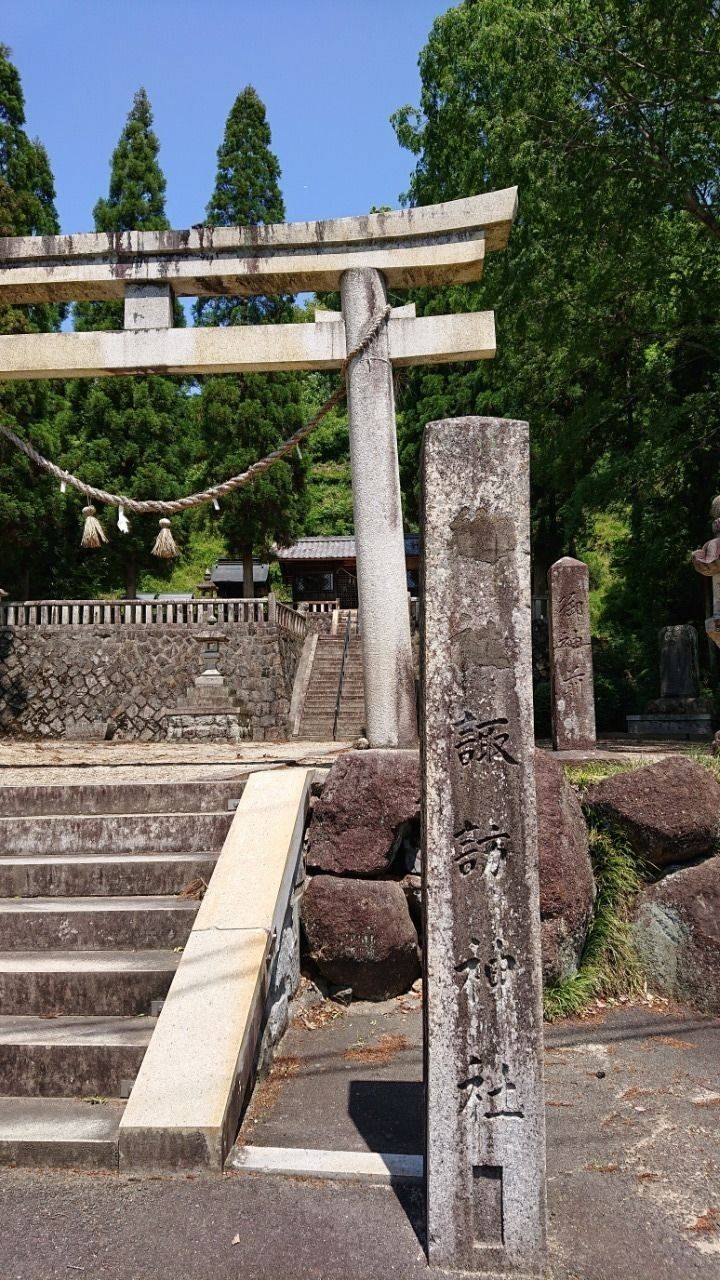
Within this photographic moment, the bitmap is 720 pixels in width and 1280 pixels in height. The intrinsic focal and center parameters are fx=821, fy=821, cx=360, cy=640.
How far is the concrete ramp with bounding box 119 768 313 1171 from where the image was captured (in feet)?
9.97

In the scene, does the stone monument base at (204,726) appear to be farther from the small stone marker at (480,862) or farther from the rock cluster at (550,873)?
the small stone marker at (480,862)

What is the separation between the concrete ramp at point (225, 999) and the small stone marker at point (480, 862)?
0.92m

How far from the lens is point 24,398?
20812 mm

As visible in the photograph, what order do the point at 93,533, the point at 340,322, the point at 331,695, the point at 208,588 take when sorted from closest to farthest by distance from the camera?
the point at 340,322 < the point at 93,533 < the point at 331,695 < the point at 208,588

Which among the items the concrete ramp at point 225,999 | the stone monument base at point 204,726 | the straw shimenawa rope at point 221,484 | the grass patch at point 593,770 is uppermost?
the straw shimenawa rope at point 221,484

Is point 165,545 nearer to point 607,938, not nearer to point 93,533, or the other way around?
point 93,533

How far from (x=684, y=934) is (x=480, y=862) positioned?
9.25 ft

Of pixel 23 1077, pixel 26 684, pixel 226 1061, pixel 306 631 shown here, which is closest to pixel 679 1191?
pixel 226 1061

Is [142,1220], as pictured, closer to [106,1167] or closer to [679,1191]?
[106,1167]

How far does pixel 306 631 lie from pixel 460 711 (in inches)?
782

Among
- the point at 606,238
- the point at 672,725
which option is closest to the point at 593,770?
the point at 672,725

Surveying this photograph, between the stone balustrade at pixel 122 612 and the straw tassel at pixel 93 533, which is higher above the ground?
the straw tassel at pixel 93 533

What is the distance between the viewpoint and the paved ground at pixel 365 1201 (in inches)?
102

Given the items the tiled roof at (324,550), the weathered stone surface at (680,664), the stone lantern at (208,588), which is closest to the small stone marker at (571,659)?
the weathered stone surface at (680,664)
